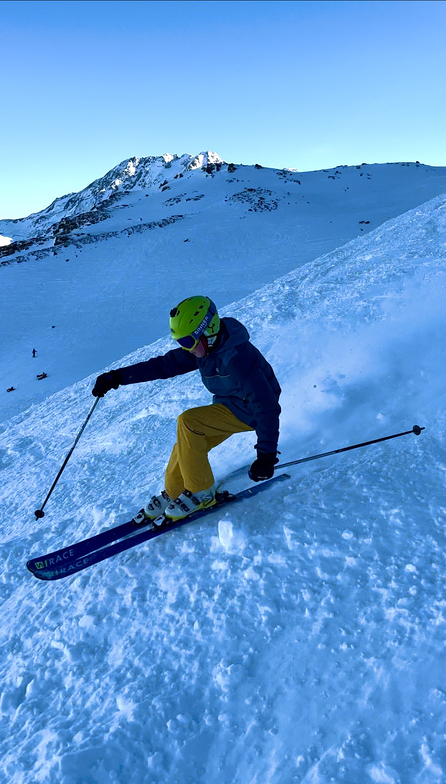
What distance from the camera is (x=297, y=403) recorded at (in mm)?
5648

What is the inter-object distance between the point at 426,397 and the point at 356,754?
3.51 metres

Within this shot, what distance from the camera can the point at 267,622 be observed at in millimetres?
2906

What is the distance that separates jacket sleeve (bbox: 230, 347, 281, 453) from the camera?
3.69 metres

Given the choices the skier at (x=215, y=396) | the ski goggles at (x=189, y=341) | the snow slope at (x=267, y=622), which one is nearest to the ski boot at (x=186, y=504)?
the skier at (x=215, y=396)

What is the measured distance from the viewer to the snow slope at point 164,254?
16.8m

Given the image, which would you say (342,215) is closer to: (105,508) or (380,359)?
(380,359)

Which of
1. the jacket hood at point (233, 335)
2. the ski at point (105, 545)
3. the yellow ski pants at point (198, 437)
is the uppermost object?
the jacket hood at point (233, 335)

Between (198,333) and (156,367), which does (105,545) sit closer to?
(156,367)

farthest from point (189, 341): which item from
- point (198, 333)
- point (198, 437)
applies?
point (198, 437)

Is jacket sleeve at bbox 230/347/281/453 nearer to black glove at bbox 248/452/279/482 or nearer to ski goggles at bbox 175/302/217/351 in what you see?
black glove at bbox 248/452/279/482

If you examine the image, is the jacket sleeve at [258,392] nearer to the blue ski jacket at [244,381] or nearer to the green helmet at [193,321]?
the blue ski jacket at [244,381]

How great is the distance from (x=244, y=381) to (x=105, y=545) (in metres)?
1.99

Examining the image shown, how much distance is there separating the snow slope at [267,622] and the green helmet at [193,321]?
154 cm

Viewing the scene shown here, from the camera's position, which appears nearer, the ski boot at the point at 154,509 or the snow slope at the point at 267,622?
the snow slope at the point at 267,622
